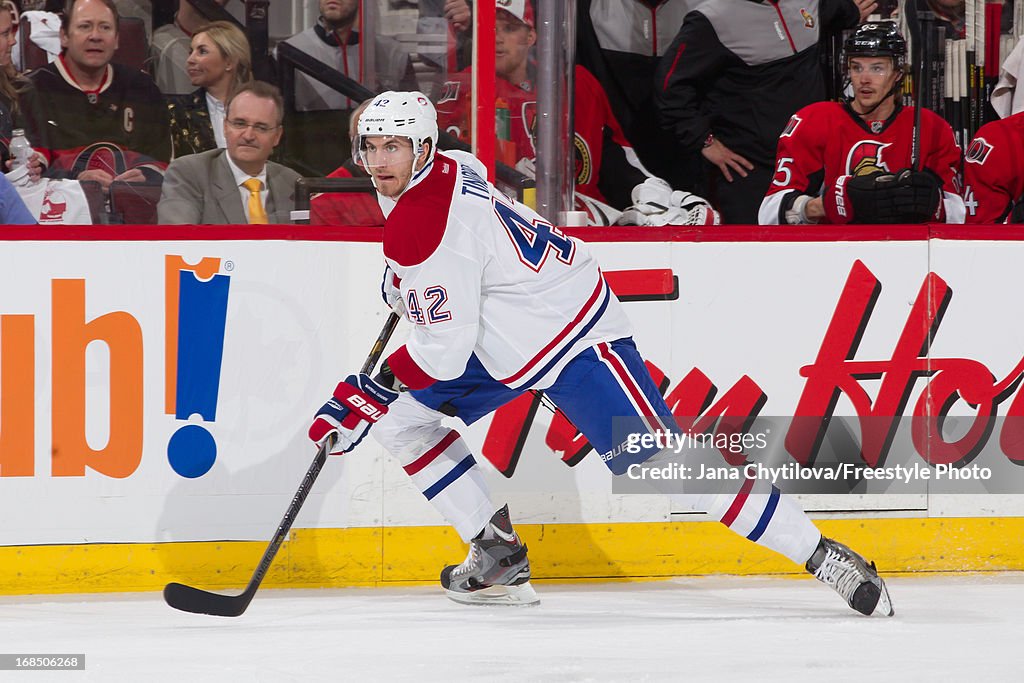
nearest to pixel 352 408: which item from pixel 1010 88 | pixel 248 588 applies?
pixel 248 588

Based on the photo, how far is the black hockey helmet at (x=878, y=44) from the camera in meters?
3.71

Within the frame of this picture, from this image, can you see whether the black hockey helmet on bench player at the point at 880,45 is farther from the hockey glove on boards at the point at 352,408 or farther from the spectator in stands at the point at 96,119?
the spectator in stands at the point at 96,119

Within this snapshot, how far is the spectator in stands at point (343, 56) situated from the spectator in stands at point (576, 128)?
0.48ft

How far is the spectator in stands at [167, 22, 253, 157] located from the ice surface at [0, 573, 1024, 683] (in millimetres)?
1174

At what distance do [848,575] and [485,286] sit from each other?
972 mm

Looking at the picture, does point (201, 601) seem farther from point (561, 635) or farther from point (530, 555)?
point (530, 555)

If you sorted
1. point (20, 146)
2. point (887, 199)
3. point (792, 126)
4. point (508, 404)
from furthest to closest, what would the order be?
point (792, 126) → point (887, 199) → point (20, 146) → point (508, 404)

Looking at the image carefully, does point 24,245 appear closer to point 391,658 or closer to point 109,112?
point 109,112

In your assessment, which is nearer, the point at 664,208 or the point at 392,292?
the point at 392,292

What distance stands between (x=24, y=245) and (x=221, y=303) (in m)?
0.47

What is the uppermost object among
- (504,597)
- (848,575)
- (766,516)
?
(766,516)

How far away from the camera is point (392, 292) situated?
9.62ft

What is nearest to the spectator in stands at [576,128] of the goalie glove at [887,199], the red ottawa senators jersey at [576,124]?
the red ottawa senators jersey at [576,124]

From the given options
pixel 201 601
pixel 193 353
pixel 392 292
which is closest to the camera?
pixel 201 601
